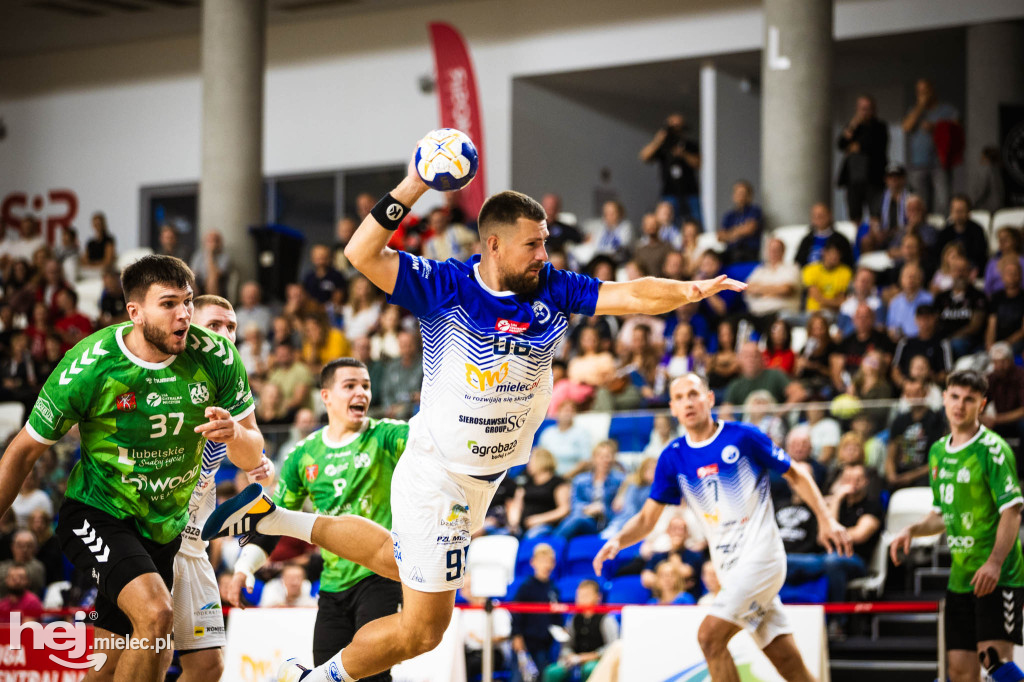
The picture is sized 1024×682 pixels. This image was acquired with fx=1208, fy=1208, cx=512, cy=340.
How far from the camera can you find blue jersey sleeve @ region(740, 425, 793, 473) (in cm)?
691

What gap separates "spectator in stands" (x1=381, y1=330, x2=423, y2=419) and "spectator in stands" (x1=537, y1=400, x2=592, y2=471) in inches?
80.4

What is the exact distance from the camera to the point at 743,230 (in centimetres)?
1409

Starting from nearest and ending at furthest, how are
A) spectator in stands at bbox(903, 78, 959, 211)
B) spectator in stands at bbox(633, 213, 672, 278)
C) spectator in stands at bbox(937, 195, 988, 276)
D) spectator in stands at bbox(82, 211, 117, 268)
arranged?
1. spectator in stands at bbox(937, 195, 988, 276)
2. spectator in stands at bbox(633, 213, 672, 278)
3. spectator in stands at bbox(903, 78, 959, 211)
4. spectator in stands at bbox(82, 211, 117, 268)

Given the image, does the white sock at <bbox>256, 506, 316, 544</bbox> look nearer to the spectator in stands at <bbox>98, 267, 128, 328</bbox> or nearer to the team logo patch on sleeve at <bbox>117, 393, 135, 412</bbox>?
the team logo patch on sleeve at <bbox>117, 393, 135, 412</bbox>

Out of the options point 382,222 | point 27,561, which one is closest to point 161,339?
point 382,222

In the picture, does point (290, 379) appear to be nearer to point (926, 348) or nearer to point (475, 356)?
point (926, 348)

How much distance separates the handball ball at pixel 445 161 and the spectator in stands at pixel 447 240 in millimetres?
10300

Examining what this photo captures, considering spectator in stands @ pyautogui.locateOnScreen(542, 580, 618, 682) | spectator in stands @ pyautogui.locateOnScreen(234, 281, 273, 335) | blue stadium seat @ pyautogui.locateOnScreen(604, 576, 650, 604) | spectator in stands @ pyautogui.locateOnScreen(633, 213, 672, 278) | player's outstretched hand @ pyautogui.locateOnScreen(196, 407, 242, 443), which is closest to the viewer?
player's outstretched hand @ pyautogui.locateOnScreen(196, 407, 242, 443)

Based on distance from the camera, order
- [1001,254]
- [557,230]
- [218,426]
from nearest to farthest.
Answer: [218,426] → [1001,254] → [557,230]

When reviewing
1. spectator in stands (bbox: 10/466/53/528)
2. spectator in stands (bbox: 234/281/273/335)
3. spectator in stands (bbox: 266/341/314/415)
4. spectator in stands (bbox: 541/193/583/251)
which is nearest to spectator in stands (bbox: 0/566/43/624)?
spectator in stands (bbox: 10/466/53/528)

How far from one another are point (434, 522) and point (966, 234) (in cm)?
922

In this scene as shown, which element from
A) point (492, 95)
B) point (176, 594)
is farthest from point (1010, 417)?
point (492, 95)

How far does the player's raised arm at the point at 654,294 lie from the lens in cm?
521

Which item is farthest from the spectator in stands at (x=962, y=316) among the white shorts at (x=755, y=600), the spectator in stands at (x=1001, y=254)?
the white shorts at (x=755, y=600)
